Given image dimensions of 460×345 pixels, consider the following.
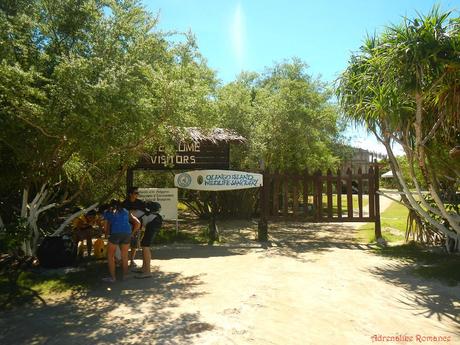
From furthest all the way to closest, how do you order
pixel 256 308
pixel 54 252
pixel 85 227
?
1. pixel 85 227
2. pixel 54 252
3. pixel 256 308

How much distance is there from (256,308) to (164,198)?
6.33 m

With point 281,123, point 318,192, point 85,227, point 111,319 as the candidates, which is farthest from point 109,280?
point 281,123

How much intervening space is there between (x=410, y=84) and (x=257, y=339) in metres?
4.91

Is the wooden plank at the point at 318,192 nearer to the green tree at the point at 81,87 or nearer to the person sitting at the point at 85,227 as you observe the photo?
the green tree at the point at 81,87

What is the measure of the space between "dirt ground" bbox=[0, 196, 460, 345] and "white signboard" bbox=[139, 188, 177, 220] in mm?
2558

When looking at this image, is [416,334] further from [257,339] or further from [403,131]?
[403,131]

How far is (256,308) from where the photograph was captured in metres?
5.58

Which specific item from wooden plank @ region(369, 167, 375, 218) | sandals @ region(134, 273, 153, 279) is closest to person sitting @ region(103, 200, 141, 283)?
sandals @ region(134, 273, 153, 279)

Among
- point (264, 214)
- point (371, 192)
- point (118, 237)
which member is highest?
point (371, 192)

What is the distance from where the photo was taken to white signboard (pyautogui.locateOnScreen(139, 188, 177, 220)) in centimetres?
1135

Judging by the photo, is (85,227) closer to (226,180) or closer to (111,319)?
(111,319)

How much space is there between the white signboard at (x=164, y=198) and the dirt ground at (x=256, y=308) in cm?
256

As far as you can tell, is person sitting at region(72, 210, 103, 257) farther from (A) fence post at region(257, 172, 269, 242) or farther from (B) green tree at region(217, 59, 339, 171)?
(B) green tree at region(217, 59, 339, 171)

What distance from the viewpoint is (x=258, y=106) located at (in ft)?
50.7
